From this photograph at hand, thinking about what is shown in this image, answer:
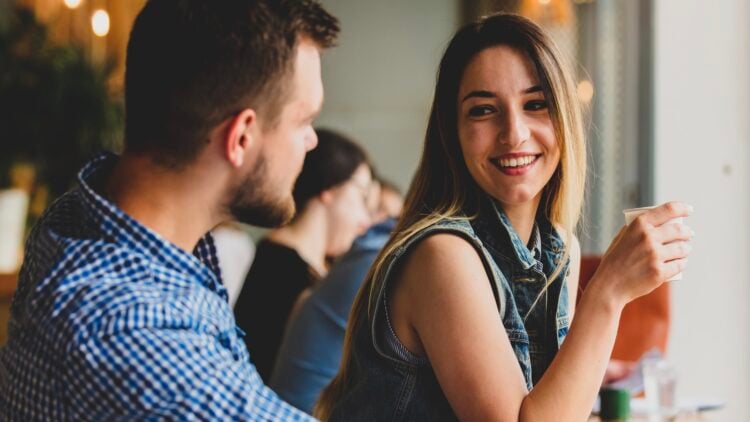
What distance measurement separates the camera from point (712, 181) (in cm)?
375

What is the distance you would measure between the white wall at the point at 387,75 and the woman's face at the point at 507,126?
206 inches

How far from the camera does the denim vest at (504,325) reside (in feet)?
4.59

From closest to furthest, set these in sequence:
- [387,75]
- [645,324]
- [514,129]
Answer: [514,129], [645,324], [387,75]

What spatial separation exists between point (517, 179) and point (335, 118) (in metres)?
5.34

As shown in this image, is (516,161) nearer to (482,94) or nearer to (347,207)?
(482,94)

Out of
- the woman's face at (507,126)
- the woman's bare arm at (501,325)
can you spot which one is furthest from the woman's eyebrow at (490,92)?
the woman's bare arm at (501,325)

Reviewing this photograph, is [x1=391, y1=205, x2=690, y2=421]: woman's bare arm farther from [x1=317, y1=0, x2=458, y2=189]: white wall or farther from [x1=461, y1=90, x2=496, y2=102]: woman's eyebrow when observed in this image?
[x1=317, y1=0, x2=458, y2=189]: white wall

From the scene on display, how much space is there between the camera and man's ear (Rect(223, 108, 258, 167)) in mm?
1080

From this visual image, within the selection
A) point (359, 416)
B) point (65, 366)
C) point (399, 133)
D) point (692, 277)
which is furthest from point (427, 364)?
point (399, 133)

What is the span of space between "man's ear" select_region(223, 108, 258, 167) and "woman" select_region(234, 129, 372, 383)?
1835mm

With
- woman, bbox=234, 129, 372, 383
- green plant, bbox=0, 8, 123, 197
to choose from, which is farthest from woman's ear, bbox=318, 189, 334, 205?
green plant, bbox=0, 8, 123, 197

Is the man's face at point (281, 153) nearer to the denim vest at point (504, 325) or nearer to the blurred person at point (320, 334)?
the denim vest at point (504, 325)

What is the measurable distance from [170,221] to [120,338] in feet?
0.63

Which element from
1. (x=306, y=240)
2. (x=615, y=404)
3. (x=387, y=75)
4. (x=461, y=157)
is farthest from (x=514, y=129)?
(x=387, y=75)
